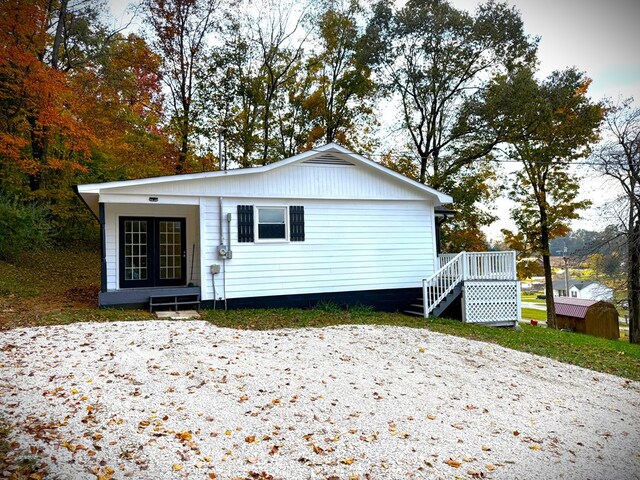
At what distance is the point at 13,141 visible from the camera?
14117 mm

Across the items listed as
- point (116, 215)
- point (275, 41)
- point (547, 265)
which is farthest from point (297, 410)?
point (275, 41)

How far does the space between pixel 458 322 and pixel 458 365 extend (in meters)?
4.75

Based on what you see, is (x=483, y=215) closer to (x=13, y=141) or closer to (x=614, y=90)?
(x=614, y=90)

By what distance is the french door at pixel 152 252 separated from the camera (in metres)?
11.1

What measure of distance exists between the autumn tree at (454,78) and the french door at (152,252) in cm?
1189

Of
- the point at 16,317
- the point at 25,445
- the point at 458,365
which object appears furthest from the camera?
the point at 16,317

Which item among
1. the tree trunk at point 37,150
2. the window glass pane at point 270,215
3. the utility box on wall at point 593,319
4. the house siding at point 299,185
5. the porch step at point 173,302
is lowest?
the utility box on wall at point 593,319

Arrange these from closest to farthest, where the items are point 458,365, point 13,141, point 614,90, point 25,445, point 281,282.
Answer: point 25,445 < point 458,365 < point 281,282 < point 13,141 < point 614,90

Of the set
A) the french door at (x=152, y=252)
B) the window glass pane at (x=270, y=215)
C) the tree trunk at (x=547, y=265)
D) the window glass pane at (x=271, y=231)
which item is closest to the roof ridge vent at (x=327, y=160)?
the window glass pane at (x=270, y=215)

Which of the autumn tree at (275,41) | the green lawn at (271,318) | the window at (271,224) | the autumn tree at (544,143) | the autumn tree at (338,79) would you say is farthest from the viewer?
the autumn tree at (275,41)

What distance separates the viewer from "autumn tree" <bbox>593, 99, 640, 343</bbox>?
1520 cm

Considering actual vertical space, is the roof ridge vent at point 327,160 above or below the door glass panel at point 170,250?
above

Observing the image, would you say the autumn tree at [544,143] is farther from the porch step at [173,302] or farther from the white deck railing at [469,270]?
the porch step at [173,302]

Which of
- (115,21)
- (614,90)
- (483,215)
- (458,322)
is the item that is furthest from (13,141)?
(614,90)
